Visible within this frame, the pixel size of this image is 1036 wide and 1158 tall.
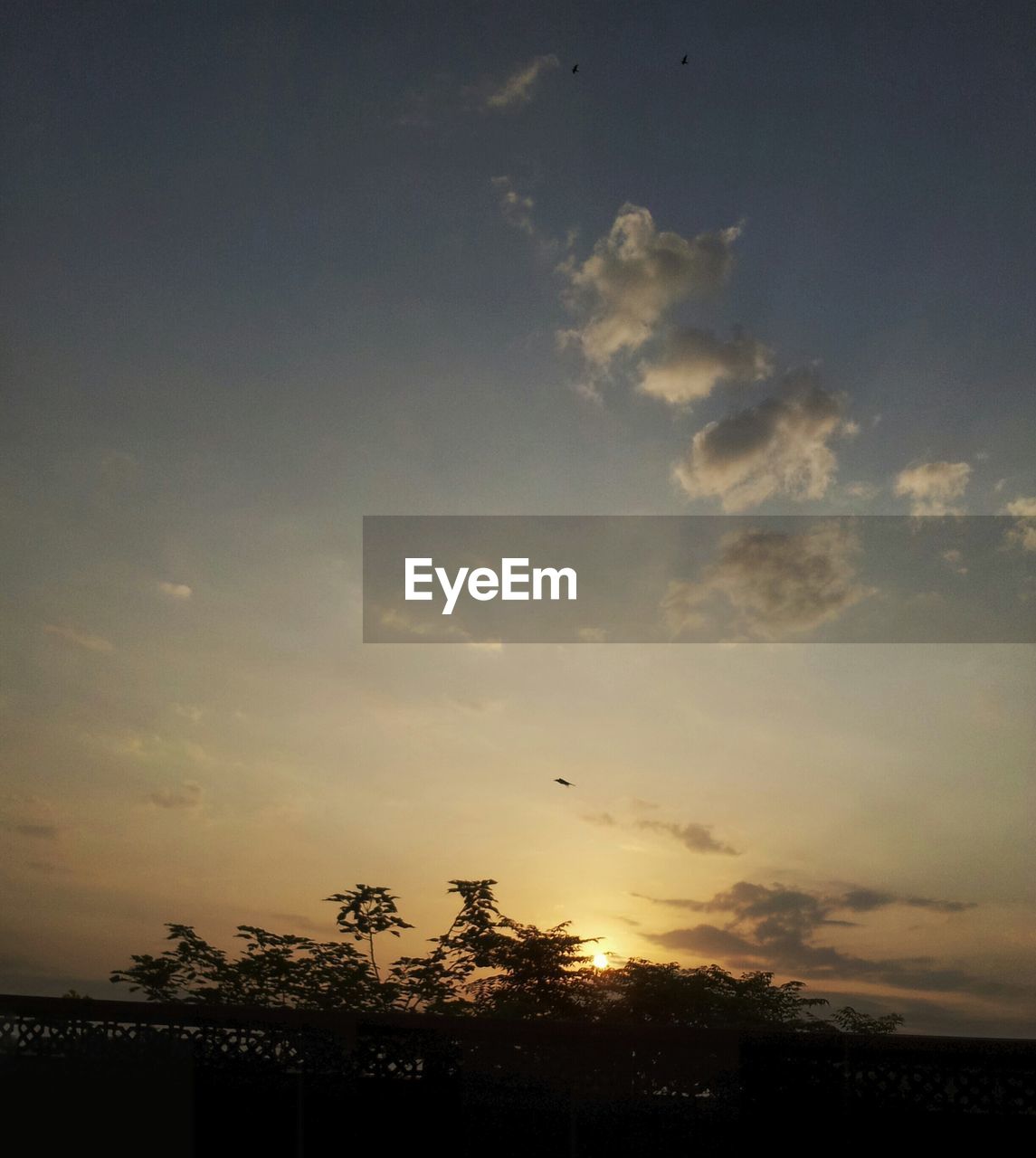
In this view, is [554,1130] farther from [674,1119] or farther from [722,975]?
[722,975]

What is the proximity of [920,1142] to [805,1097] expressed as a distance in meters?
0.87

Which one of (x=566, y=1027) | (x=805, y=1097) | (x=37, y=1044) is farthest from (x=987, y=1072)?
(x=37, y=1044)

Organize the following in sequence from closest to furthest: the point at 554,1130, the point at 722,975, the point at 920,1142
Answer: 1. the point at 920,1142
2. the point at 554,1130
3. the point at 722,975

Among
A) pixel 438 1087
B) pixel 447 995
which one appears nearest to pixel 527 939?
pixel 447 995

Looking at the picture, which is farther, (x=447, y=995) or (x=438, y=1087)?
(x=447, y=995)

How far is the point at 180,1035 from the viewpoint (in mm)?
8930

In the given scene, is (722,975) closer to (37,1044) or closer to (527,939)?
(527,939)

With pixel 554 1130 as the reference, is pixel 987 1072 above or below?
above

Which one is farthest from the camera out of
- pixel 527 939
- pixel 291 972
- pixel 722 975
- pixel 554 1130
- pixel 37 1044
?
pixel 722 975

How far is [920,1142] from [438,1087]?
379cm

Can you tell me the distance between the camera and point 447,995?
17047 mm

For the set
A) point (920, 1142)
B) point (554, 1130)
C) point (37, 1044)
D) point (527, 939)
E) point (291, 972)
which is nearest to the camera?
point (920, 1142)

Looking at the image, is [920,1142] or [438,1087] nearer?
[920,1142]

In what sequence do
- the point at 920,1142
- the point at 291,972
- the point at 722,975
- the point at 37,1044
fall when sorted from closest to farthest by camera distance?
the point at 920,1142
the point at 37,1044
the point at 291,972
the point at 722,975
